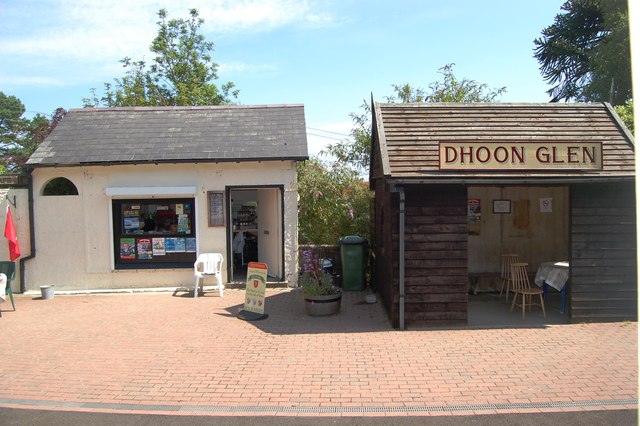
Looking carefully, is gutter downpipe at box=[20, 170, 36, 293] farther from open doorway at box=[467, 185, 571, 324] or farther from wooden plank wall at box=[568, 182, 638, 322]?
wooden plank wall at box=[568, 182, 638, 322]

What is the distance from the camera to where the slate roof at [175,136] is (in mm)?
11016

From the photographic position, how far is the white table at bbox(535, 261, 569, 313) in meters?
8.62

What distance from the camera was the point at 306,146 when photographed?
1127cm

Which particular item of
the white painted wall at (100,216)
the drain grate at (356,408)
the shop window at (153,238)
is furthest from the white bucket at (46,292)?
the drain grate at (356,408)

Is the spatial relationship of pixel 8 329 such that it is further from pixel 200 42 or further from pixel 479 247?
pixel 200 42

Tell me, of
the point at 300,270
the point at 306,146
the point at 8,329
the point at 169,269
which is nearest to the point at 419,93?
the point at 306,146

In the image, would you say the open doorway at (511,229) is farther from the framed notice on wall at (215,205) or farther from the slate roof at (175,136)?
the framed notice on wall at (215,205)

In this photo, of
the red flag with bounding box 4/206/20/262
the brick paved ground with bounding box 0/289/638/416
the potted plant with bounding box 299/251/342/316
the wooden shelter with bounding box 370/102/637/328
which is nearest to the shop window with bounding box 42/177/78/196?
the red flag with bounding box 4/206/20/262

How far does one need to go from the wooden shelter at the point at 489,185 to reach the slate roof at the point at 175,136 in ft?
12.0

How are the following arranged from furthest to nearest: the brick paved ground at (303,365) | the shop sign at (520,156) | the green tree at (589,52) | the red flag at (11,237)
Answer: the green tree at (589,52) < the red flag at (11,237) < the shop sign at (520,156) < the brick paved ground at (303,365)

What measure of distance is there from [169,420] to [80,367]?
7.48 feet

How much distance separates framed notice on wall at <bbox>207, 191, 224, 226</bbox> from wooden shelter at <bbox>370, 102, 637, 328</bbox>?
4.25 m

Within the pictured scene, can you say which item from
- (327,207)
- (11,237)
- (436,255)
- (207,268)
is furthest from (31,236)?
(436,255)

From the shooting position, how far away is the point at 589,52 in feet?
91.5
